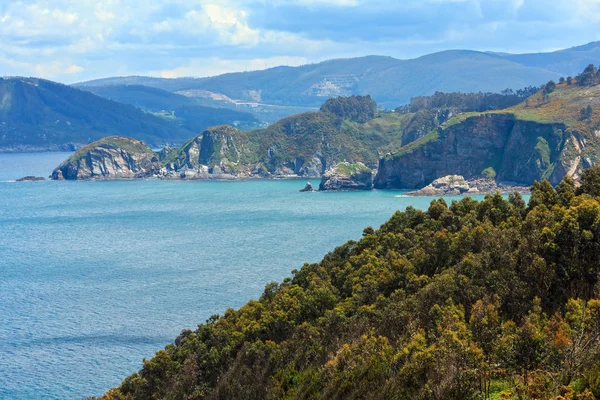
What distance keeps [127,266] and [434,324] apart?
71817 millimetres

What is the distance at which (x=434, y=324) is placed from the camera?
116 ft

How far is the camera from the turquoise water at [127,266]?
6241 cm

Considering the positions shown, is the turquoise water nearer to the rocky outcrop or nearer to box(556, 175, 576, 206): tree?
the rocky outcrop

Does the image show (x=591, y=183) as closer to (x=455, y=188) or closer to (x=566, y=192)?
(x=566, y=192)

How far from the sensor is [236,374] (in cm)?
4056

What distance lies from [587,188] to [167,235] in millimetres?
91160

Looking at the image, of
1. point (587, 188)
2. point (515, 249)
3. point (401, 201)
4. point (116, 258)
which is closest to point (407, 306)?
point (515, 249)

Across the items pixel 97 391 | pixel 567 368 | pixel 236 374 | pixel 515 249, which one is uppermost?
pixel 515 249

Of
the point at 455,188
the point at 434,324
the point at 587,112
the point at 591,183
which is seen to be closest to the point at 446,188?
the point at 455,188

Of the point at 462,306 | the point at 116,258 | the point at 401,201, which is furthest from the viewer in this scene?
the point at 401,201

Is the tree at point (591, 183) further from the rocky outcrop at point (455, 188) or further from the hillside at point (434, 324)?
the rocky outcrop at point (455, 188)

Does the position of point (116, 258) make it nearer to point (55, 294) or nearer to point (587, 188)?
point (55, 294)

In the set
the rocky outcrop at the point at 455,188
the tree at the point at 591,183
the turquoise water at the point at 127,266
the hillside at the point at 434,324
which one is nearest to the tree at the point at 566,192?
the hillside at the point at 434,324

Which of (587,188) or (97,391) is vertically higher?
(587,188)
